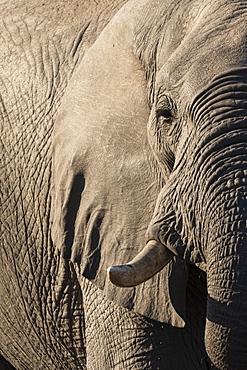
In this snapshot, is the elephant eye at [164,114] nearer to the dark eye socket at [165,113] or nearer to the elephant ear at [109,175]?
the dark eye socket at [165,113]

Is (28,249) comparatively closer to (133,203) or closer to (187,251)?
(133,203)

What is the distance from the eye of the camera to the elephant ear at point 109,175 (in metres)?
3.30

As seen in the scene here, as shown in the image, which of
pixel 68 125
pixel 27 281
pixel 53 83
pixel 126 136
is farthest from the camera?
pixel 27 281

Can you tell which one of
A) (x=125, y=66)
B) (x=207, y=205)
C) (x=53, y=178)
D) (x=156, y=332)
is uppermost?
(x=125, y=66)

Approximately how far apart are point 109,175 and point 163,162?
0.35 meters

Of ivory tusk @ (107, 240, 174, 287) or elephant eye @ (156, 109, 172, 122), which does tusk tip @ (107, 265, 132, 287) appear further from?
elephant eye @ (156, 109, 172, 122)

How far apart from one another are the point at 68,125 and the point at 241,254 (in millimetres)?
1180

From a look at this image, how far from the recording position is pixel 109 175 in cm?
341

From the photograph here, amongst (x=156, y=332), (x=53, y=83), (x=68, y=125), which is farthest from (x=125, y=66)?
(x=156, y=332)

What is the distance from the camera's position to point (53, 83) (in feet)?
13.1

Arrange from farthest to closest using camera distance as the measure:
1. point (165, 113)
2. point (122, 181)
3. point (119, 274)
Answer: point (122, 181) < point (165, 113) < point (119, 274)

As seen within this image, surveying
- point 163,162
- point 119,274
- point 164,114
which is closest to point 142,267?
point 119,274

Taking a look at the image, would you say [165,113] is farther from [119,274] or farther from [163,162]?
[119,274]

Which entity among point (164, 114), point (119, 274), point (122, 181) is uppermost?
point (164, 114)
